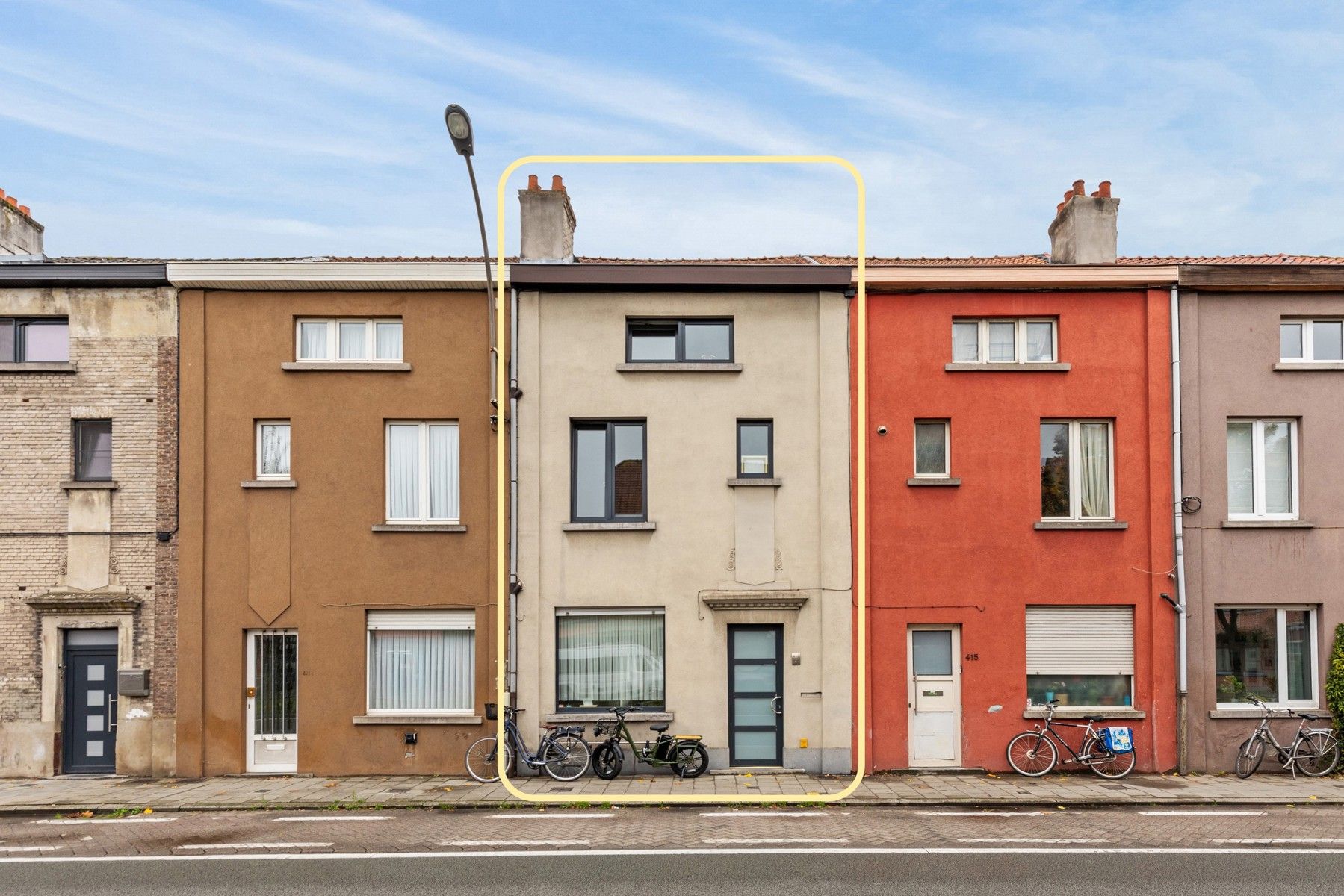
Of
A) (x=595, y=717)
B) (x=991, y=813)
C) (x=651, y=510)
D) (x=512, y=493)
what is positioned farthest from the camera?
(x=651, y=510)

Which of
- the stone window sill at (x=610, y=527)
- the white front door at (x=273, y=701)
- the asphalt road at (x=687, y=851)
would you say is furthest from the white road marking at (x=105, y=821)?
the stone window sill at (x=610, y=527)

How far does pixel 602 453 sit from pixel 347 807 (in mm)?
6482

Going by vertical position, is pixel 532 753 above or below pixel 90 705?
below

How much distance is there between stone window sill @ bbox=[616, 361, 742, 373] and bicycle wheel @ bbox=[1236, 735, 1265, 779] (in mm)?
10055

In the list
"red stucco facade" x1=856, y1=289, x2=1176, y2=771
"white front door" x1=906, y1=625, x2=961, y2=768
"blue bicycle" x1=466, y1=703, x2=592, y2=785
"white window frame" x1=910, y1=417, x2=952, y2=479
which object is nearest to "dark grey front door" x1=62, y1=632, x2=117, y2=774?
"blue bicycle" x1=466, y1=703, x2=592, y2=785

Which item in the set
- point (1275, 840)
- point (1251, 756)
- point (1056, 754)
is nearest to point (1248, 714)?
point (1251, 756)

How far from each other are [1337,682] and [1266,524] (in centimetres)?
269

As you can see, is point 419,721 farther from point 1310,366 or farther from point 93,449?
point 1310,366

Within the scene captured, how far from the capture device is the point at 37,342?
1532 cm

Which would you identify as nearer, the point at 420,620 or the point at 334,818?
the point at 334,818

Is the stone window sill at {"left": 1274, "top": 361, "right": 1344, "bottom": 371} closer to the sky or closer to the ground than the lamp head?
closer to the ground

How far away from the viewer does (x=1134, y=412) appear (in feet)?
50.0

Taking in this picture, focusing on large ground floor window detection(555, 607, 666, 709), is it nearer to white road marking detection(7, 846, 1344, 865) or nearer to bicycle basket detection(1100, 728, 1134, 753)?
white road marking detection(7, 846, 1344, 865)

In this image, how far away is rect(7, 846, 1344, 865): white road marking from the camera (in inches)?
404
